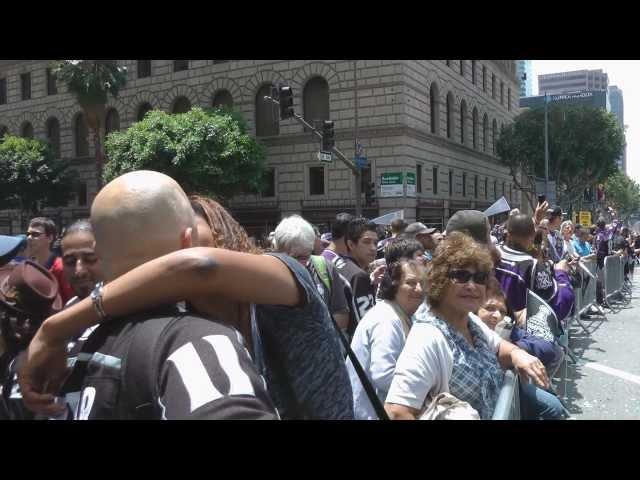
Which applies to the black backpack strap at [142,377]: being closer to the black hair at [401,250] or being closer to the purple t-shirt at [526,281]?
the black hair at [401,250]

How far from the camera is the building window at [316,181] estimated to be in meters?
29.8

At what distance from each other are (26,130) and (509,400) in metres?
42.6

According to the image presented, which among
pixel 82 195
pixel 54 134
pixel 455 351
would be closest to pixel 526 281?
pixel 455 351

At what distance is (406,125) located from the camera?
90.7 feet

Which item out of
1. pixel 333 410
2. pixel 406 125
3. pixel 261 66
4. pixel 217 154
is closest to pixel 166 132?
pixel 217 154

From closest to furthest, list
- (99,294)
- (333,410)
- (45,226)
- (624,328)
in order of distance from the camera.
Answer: (99,294), (333,410), (45,226), (624,328)

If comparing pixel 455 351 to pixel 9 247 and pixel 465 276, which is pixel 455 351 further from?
pixel 9 247

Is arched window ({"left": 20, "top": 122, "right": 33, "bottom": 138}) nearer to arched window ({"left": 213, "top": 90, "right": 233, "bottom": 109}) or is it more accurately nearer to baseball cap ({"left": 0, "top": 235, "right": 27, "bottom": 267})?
arched window ({"left": 213, "top": 90, "right": 233, "bottom": 109})

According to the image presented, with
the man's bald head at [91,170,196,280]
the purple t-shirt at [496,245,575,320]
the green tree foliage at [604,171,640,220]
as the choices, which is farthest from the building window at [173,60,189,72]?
the green tree foliage at [604,171,640,220]

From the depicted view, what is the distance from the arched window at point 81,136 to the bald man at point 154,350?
126 feet

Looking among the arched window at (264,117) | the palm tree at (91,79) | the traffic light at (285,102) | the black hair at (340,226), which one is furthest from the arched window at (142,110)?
the black hair at (340,226)

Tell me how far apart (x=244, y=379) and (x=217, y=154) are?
89.2ft

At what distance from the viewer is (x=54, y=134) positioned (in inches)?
1478
